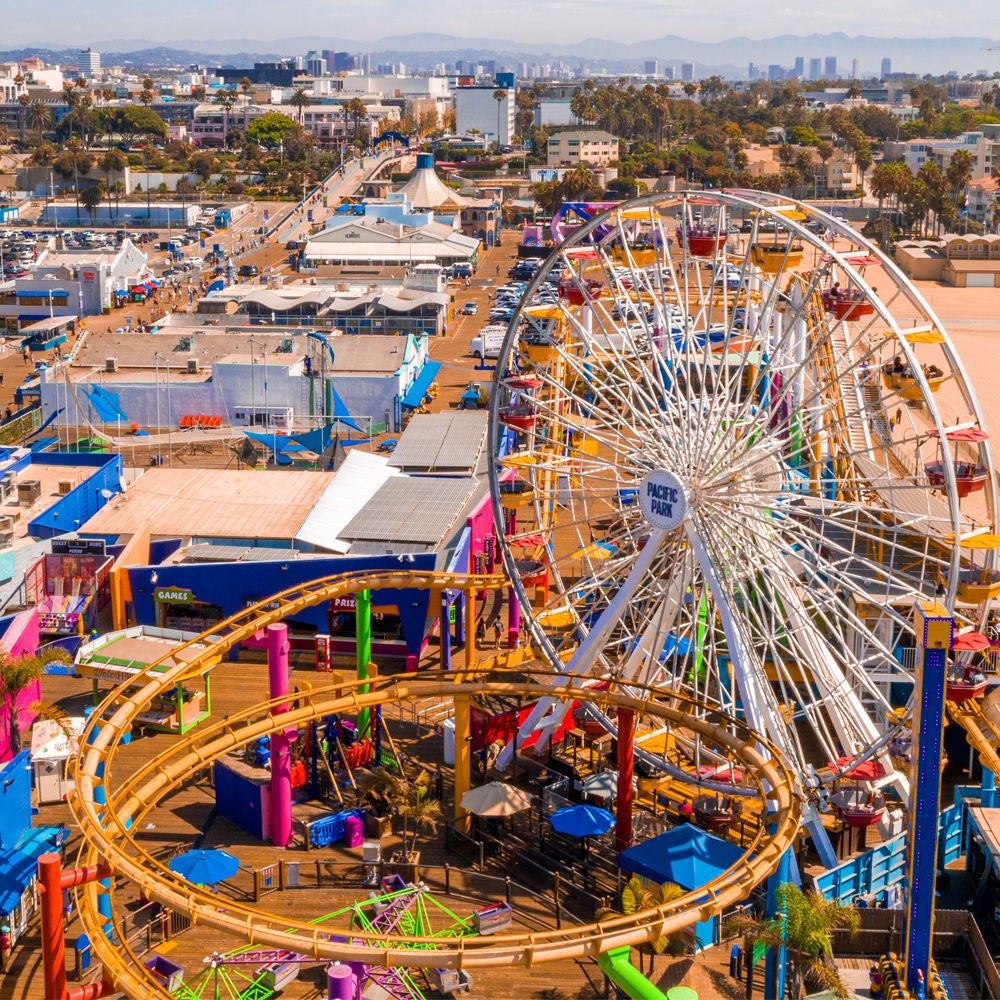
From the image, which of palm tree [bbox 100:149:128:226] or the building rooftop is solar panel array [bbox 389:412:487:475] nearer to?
the building rooftop

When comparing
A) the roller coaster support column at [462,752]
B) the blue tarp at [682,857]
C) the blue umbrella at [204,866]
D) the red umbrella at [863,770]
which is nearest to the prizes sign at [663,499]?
the roller coaster support column at [462,752]

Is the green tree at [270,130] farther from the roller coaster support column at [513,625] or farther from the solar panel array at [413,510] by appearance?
the roller coaster support column at [513,625]

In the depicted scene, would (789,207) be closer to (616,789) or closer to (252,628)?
(616,789)

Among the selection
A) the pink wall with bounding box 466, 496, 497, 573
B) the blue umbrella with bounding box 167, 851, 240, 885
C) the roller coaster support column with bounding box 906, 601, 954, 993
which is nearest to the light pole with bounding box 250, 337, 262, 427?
the pink wall with bounding box 466, 496, 497, 573

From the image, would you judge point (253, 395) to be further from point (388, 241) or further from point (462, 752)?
point (388, 241)

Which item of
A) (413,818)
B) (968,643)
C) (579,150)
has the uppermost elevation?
(579,150)

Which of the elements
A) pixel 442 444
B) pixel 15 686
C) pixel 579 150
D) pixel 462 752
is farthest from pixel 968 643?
pixel 579 150
